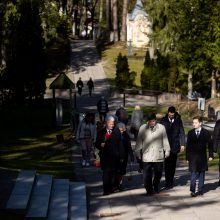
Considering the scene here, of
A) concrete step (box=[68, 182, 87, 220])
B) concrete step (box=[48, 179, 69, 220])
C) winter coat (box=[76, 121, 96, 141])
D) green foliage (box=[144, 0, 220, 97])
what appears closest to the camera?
concrete step (box=[48, 179, 69, 220])

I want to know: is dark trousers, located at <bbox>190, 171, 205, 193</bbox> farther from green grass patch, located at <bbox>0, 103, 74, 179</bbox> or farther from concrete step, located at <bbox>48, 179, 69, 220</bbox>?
green grass patch, located at <bbox>0, 103, 74, 179</bbox>

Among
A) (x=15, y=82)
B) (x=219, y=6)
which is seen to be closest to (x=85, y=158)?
(x=15, y=82)

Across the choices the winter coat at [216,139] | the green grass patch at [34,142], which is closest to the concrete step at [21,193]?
the green grass patch at [34,142]

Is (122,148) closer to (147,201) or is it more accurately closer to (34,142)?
(147,201)

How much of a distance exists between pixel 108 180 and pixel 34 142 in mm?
12427

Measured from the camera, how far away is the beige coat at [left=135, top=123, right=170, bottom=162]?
1202 cm

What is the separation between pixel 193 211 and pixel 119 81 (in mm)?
41330

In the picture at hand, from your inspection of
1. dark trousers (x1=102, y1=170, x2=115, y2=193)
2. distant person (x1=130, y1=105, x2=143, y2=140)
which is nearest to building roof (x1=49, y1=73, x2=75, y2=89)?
distant person (x1=130, y1=105, x2=143, y2=140)

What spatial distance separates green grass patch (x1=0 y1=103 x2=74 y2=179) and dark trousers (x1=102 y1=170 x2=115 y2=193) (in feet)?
7.97

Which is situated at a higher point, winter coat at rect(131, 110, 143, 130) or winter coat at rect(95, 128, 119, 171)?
winter coat at rect(95, 128, 119, 171)

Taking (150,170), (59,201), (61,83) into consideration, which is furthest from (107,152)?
(61,83)

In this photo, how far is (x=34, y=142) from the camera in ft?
80.8

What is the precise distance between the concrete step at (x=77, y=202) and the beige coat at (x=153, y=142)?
57.9 inches

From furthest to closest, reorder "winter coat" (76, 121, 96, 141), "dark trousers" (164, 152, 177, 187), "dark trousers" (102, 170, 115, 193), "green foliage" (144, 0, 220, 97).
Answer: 1. "green foliage" (144, 0, 220, 97)
2. "winter coat" (76, 121, 96, 141)
3. "dark trousers" (164, 152, 177, 187)
4. "dark trousers" (102, 170, 115, 193)
